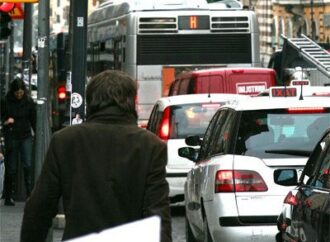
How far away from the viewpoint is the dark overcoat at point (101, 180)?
5426mm

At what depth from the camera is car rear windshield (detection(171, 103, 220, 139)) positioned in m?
15.7

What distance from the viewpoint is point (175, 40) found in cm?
2380

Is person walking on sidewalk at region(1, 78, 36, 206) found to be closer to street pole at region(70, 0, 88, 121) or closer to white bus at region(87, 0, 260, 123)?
street pole at region(70, 0, 88, 121)

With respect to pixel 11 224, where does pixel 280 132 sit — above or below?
above

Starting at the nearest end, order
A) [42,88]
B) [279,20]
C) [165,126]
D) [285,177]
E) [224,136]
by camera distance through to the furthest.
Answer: [285,177] → [224,136] → [42,88] → [165,126] → [279,20]

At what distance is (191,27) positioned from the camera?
23906mm

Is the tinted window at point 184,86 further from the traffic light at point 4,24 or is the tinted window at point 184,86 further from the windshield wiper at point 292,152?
the windshield wiper at point 292,152

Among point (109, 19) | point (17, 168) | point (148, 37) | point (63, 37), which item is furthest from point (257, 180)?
point (63, 37)

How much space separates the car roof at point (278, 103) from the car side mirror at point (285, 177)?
178 cm

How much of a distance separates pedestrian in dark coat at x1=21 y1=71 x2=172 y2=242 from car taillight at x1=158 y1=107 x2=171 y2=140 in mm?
10136

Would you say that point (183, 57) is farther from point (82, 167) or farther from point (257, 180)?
point (82, 167)

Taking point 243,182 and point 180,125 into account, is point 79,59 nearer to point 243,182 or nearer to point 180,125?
point 180,125

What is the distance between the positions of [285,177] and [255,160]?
1.34 metres

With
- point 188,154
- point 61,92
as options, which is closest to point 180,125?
point 188,154
